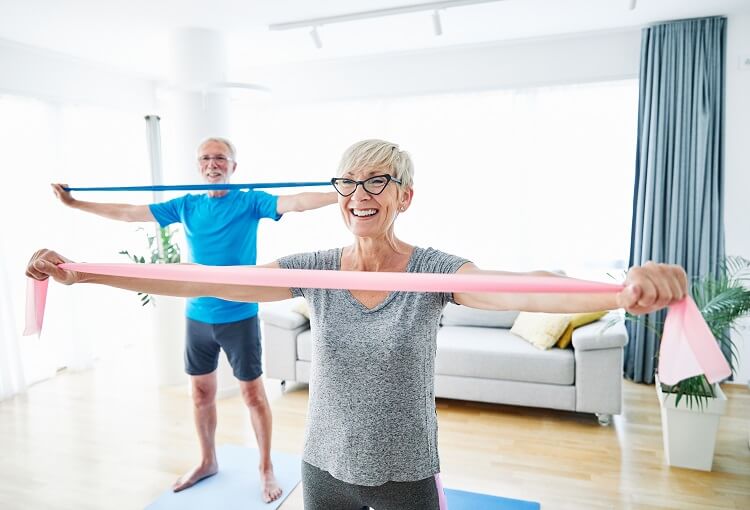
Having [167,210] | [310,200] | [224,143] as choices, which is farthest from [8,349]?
[310,200]

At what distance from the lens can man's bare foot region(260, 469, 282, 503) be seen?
8.29 feet

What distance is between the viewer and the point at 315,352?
1.18 meters

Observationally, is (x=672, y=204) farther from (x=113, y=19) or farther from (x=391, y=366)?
(x=113, y=19)

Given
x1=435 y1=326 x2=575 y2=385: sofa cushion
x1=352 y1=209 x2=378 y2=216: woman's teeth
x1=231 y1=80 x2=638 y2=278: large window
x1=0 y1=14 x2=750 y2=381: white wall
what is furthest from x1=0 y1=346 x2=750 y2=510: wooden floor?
x1=352 y1=209 x2=378 y2=216: woman's teeth

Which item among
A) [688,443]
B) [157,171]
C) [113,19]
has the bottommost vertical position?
[688,443]

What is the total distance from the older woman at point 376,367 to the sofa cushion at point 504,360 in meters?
2.30

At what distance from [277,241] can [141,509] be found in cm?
333

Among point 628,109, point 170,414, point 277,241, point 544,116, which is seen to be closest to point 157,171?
point 277,241

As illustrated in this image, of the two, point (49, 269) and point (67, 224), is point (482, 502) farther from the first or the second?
point (67, 224)

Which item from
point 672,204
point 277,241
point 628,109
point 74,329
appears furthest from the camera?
point 277,241

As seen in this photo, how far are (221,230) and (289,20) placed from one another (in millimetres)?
1939

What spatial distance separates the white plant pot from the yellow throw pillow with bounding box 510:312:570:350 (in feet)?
2.50

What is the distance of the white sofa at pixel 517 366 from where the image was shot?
10.5ft

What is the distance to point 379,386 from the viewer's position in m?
1.10
